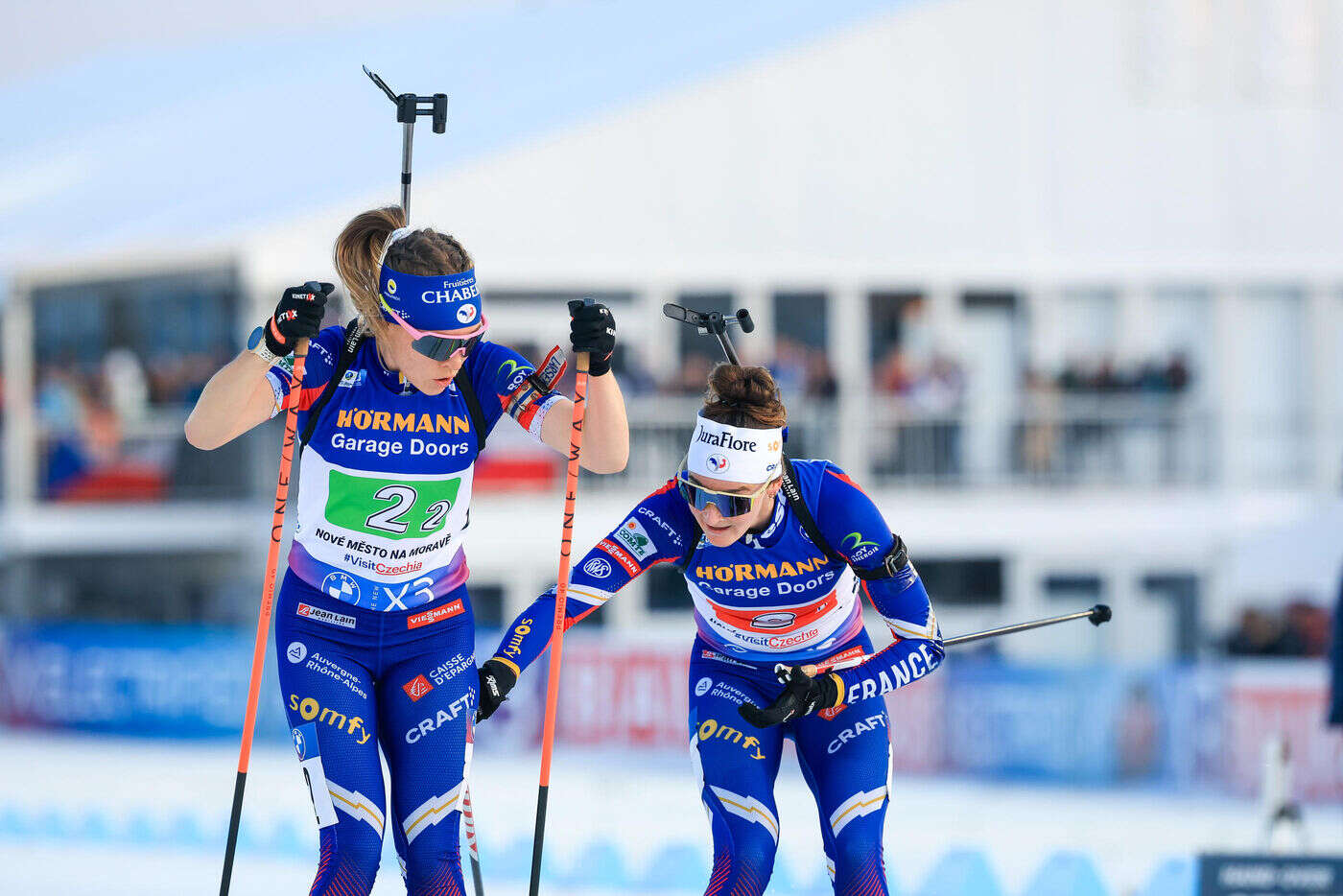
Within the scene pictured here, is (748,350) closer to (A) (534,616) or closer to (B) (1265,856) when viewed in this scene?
(B) (1265,856)

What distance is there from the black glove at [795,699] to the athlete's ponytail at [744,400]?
70 cm

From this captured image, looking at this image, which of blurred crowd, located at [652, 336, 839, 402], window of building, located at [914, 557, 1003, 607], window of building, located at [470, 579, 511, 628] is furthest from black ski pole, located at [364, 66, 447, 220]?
window of building, located at [914, 557, 1003, 607]

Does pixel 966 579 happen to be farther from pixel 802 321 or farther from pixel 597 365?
pixel 597 365

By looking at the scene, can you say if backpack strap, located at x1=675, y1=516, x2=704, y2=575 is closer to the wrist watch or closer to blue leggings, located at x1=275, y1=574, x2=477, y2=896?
blue leggings, located at x1=275, y1=574, x2=477, y2=896

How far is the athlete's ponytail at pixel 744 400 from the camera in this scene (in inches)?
183

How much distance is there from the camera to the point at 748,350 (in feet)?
62.0

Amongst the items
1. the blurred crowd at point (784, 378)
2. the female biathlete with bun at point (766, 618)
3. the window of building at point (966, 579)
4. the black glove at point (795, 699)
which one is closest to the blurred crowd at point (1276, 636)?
the window of building at point (966, 579)

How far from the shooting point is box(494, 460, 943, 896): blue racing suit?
465 cm

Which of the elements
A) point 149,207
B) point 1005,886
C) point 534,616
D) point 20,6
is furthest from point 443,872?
point 20,6

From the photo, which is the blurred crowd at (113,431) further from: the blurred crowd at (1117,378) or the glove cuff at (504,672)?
the glove cuff at (504,672)

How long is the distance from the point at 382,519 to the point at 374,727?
54 centimetres

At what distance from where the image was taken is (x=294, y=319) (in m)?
4.18

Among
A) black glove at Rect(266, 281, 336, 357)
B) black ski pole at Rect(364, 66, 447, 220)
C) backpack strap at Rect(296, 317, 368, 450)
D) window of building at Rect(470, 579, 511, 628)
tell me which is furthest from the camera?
window of building at Rect(470, 579, 511, 628)

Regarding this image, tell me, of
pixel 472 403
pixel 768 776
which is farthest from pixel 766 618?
pixel 472 403
